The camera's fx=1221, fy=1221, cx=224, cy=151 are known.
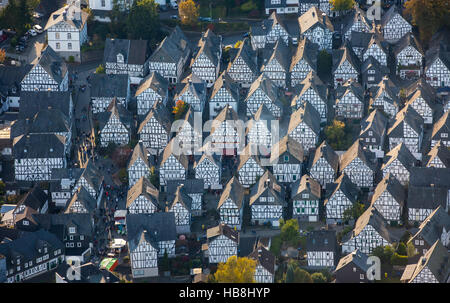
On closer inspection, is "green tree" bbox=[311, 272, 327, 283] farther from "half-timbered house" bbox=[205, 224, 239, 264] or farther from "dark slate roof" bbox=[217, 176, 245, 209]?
"dark slate roof" bbox=[217, 176, 245, 209]

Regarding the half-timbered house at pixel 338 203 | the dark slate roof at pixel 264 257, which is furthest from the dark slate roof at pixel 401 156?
the dark slate roof at pixel 264 257

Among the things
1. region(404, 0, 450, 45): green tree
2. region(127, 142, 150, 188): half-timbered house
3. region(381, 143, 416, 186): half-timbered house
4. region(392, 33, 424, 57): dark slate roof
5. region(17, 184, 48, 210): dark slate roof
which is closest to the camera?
region(17, 184, 48, 210): dark slate roof

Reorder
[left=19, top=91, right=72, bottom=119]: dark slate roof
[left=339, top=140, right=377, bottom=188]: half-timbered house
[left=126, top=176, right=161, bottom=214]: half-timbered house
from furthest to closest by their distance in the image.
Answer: [left=19, top=91, right=72, bottom=119]: dark slate roof < [left=339, top=140, right=377, bottom=188]: half-timbered house < [left=126, top=176, right=161, bottom=214]: half-timbered house

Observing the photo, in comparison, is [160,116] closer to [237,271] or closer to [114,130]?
[114,130]

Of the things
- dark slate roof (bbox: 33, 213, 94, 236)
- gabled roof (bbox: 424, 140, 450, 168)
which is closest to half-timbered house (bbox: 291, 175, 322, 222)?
gabled roof (bbox: 424, 140, 450, 168)

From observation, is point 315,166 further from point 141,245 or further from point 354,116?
point 141,245

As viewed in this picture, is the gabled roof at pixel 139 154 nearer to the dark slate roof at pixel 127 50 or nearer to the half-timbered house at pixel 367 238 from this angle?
the dark slate roof at pixel 127 50

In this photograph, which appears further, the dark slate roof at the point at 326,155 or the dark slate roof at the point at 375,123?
the dark slate roof at the point at 375,123
